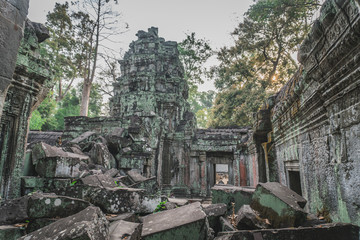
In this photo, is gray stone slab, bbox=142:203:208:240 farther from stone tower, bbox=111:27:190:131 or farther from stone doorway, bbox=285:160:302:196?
stone tower, bbox=111:27:190:131

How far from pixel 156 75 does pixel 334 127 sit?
46.3ft

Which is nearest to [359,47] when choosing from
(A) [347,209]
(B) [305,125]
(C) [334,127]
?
(C) [334,127]

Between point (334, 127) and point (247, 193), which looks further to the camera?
point (247, 193)

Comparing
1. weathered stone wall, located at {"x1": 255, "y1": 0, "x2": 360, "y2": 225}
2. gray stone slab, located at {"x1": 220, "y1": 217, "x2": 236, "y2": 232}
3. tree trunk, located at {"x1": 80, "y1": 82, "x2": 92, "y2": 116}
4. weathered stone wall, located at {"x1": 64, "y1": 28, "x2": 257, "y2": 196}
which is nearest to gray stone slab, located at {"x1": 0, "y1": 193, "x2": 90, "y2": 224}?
gray stone slab, located at {"x1": 220, "y1": 217, "x2": 236, "y2": 232}

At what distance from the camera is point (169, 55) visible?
635 inches

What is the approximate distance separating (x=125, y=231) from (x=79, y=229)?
47 centimetres

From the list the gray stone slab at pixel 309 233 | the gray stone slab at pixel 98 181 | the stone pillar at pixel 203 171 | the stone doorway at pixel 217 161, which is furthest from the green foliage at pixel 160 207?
the stone doorway at pixel 217 161

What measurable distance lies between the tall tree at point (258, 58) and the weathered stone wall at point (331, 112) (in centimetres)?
1206

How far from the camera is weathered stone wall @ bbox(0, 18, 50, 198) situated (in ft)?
8.92

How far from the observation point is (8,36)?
1.32 metres

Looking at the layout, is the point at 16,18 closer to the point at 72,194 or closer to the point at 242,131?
the point at 72,194

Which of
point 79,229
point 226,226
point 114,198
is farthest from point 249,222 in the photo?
point 114,198

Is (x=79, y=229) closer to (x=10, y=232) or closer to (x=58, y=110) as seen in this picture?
(x=10, y=232)

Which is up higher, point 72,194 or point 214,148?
point 214,148
